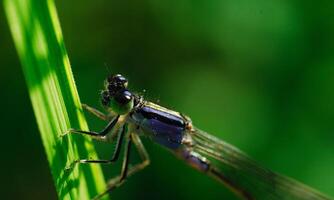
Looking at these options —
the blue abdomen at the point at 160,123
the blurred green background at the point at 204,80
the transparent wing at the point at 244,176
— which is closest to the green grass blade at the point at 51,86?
the blue abdomen at the point at 160,123

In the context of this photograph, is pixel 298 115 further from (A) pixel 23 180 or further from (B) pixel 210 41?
(A) pixel 23 180

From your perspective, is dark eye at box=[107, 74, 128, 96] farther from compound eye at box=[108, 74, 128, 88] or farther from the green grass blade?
the green grass blade

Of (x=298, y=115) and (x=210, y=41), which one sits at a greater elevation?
(x=210, y=41)

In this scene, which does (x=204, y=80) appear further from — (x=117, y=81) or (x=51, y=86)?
(x=51, y=86)

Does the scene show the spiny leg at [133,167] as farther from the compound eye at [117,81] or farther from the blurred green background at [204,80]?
the compound eye at [117,81]

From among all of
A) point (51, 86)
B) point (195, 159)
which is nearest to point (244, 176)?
point (195, 159)

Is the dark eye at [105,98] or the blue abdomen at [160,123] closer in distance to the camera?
the dark eye at [105,98]

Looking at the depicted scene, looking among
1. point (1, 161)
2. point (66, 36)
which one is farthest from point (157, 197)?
point (66, 36)
